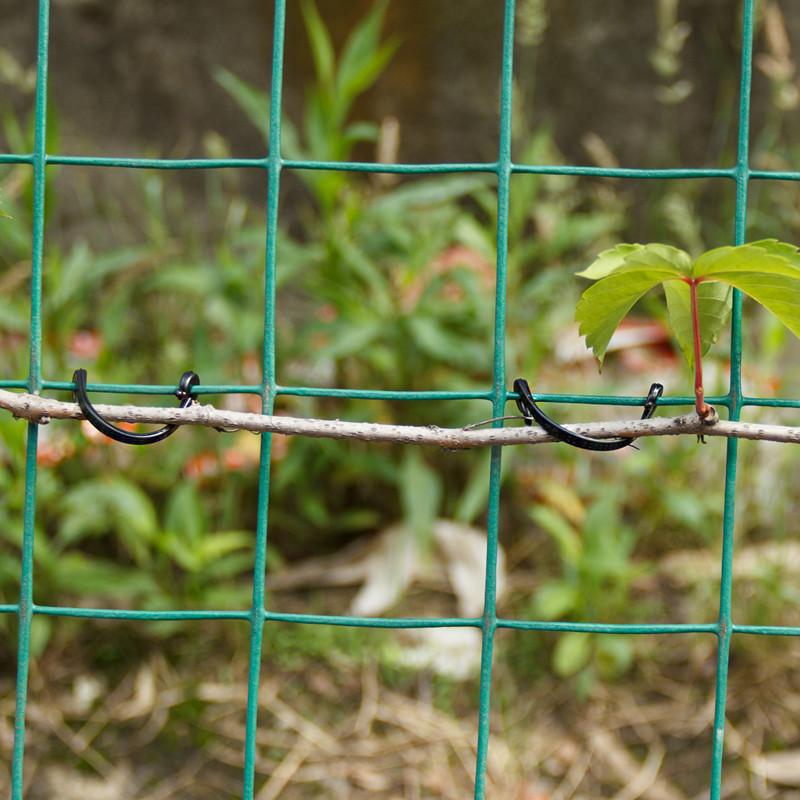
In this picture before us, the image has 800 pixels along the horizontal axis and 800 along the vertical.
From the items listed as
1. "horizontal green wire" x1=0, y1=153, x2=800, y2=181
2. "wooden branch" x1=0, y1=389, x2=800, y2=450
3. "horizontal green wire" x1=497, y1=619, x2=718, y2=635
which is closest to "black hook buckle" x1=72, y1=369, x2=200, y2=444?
"wooden branch" x1=0, y1=389, x2=800, y2=450

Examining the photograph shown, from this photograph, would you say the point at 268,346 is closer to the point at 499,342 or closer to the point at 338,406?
the point at 499,342

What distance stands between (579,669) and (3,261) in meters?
1.19

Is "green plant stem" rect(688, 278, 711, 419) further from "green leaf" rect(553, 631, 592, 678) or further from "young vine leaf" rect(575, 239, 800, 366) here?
"green leaf" rect(553, 631, 592, 678)

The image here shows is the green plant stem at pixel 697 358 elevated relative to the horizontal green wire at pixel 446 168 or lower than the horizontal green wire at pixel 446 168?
lower

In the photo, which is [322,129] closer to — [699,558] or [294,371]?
[294,371]

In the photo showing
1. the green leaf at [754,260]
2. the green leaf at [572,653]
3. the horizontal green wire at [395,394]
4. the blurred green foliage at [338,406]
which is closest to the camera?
the green leaf at [754,260]

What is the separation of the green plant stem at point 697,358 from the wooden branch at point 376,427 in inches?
0.9

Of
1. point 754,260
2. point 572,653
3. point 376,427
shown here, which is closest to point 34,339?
point 376,427

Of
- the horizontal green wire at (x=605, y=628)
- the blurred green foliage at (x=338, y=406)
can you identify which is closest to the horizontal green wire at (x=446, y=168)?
the horizontal green wire at (x=605, y=628)

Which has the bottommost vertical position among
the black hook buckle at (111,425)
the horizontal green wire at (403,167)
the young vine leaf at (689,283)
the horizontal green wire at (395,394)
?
the black hook buckle at (111,425)

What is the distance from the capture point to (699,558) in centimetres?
193

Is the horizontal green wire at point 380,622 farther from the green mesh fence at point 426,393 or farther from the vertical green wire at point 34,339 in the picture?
the vertical green wire at point 34,339

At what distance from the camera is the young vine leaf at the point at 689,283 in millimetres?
750

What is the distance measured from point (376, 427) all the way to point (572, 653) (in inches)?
34.0
